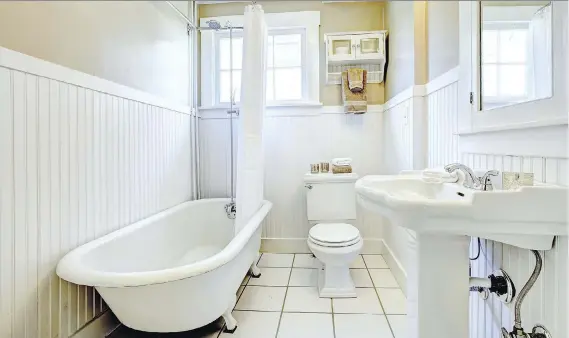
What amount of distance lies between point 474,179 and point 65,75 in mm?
1727

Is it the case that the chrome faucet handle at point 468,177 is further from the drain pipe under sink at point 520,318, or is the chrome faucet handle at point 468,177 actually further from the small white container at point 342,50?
the small white container at point 342,50

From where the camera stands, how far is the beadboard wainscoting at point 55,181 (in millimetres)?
1155

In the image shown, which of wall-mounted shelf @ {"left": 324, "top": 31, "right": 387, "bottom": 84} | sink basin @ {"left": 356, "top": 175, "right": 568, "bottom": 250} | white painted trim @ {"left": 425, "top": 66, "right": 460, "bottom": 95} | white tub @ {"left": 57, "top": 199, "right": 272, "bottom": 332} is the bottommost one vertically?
white tub @ {"left": 57, "top": 199, "right": 272, "bottom": 332}

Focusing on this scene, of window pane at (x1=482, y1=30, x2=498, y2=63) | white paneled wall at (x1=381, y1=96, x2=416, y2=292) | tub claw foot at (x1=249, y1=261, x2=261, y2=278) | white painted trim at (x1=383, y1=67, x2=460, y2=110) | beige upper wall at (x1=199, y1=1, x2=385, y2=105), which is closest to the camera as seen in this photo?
window pane at (x1=482, y1=30, x2=498, y2=63)

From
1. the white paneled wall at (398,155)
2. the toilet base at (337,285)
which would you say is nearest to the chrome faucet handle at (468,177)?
the white paneled wall at (398,155)

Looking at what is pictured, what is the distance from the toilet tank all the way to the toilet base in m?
0.49

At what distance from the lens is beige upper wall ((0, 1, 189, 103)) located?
125 cm

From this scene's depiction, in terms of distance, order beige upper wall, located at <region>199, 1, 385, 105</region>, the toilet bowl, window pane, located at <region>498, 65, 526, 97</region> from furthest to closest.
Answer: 1. beige upper wall, located at <region>199, 1, 385, 105</region>
2. the toilet bowl
3. window pane, located at <region>498, 65, 526, 97</region>

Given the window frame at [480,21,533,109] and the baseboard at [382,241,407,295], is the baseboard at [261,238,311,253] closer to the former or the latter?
the baseboard at [382,241,407,295]

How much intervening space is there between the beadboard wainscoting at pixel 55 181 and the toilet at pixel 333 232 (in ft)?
3.94

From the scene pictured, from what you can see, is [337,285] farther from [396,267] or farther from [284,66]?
[284,66]

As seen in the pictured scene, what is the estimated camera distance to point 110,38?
1.76 m

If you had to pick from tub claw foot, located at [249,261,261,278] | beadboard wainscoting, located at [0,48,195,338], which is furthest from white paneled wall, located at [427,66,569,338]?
beadboard wainscoting, located at [0,48,195,338]

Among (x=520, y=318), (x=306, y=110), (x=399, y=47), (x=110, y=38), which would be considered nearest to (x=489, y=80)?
(x=520, y=318)
